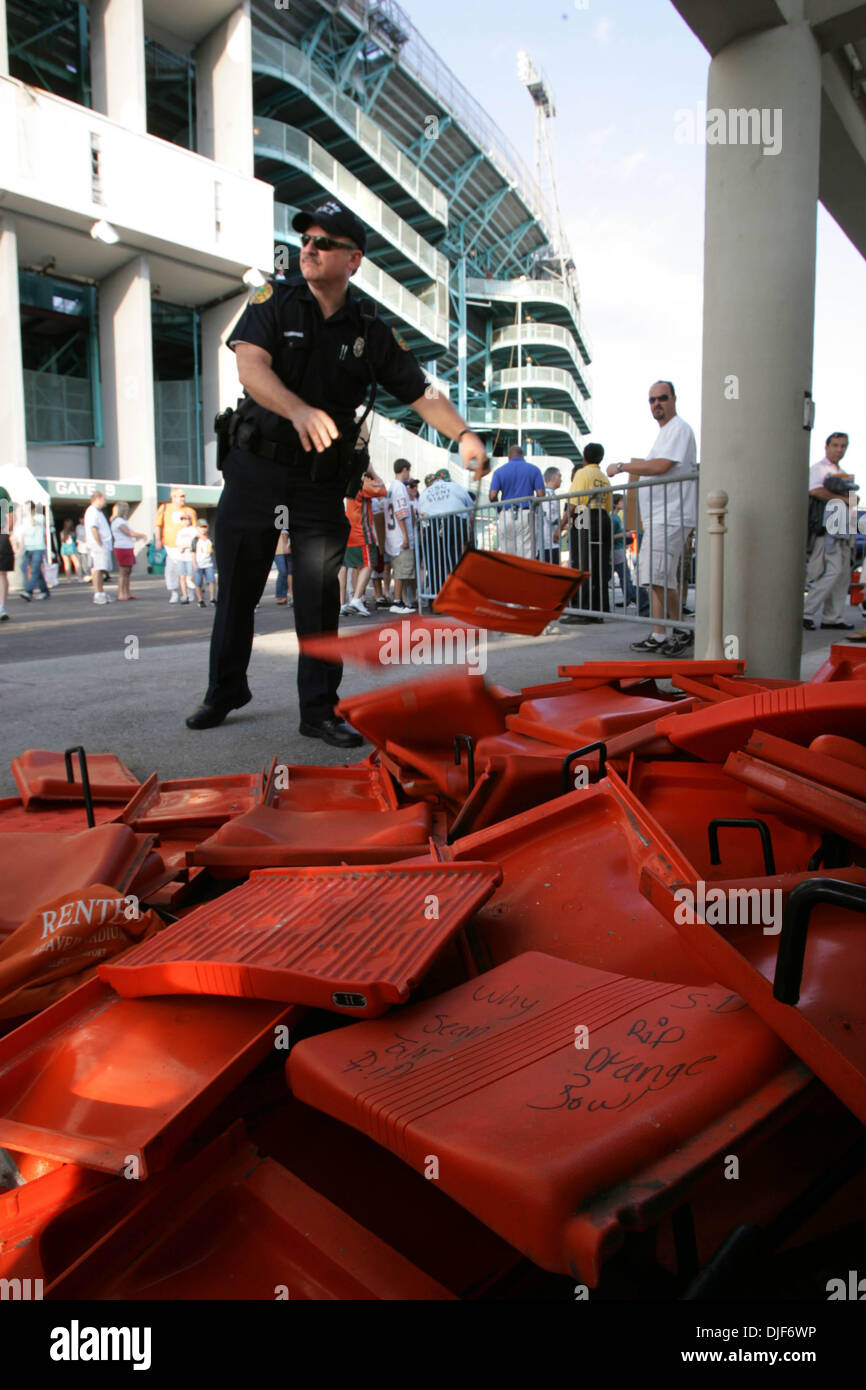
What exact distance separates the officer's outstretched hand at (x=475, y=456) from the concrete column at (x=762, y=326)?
1.91 metres

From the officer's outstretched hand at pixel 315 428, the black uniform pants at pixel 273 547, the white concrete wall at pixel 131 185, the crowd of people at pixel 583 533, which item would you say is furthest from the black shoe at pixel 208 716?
the white concrete wall at pixel 131 185

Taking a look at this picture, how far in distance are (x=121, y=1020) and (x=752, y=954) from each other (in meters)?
1.01

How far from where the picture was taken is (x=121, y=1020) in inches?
54.6

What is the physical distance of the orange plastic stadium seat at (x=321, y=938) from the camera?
121 cm

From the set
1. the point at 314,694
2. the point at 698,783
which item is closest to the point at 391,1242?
the point at 698,783

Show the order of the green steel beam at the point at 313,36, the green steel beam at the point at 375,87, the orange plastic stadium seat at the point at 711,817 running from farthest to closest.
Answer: the green steel beam at the point at 375,87 < the green steel beam at the point at 313,36 < the orange plastic stadium seat at the point at 711,817

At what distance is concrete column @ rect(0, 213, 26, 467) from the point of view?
71.9 feet

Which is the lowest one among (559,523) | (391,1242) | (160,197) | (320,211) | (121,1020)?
(391,1242)

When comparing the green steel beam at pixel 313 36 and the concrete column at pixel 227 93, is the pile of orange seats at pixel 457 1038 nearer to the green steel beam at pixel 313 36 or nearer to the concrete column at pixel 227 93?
the concrete column at pixel 227 93

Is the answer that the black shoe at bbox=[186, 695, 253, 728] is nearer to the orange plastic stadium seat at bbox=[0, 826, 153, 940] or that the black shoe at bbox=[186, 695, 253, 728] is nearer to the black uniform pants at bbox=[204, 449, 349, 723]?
the black uniform pants at bbox=[204, 449, 349, 723]

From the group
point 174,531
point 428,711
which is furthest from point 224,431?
point 174,531

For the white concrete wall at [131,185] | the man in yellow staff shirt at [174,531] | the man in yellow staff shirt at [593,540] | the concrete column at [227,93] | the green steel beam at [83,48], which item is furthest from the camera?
the concrete column at [227,93]

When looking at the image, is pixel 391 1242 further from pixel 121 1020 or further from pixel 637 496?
pixel 637 496

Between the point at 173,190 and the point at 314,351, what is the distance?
86.4 ft
